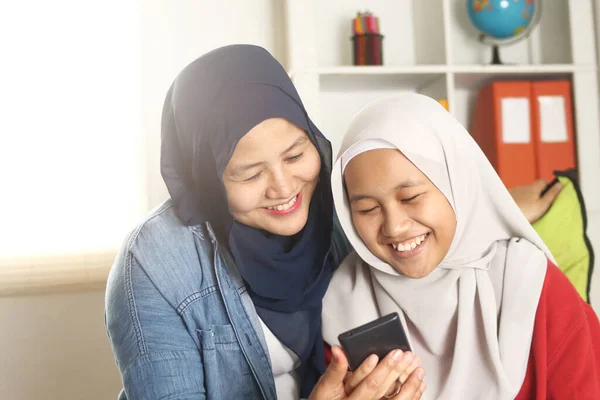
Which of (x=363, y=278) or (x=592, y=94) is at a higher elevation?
(x=592, y=94)

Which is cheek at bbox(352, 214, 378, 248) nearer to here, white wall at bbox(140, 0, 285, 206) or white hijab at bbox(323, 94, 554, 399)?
white hijab at bbox(323, 94, 554, 399)

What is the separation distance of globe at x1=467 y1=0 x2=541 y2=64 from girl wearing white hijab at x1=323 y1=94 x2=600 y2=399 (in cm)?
→ 135

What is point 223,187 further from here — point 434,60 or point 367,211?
point 434,60

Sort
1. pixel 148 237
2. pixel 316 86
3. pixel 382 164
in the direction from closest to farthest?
pixel 382 164
pixel 148 237
pixel 316 86

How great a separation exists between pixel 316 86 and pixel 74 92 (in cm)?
96

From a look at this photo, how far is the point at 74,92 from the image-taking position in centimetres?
258

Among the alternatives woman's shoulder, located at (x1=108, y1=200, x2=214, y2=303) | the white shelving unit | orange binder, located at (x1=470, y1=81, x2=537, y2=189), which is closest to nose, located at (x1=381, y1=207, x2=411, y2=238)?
woman's shoulder, located at (x1=108, y1=200, x2=214, y2=303)

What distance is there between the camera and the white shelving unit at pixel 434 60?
2.52 metres

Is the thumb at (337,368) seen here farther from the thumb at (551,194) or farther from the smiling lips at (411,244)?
the thumb at (551,194)

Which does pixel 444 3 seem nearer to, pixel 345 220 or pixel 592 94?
pixel 592 94

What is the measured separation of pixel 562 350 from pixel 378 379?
42 centimetres

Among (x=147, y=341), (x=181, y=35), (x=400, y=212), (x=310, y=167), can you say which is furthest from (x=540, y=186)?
(x=181, y=35)

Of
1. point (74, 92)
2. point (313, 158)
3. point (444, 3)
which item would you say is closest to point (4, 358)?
point (74, 92)

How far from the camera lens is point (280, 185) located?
4.28 ft
